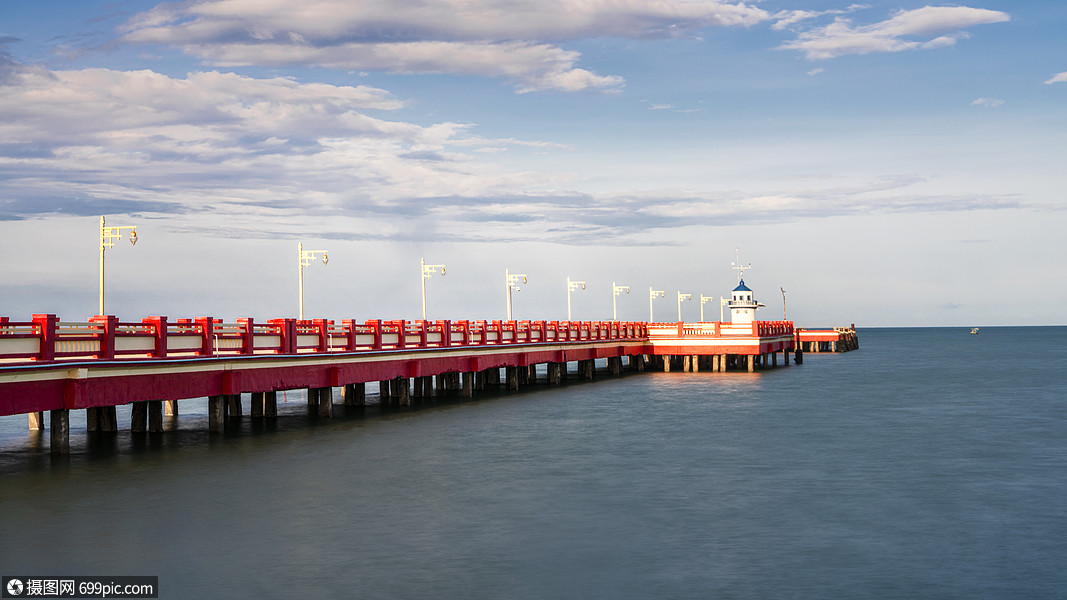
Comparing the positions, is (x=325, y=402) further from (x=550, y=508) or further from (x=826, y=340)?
(x=826, y=340)

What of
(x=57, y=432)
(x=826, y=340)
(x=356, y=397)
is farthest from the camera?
(x=826, y=340)

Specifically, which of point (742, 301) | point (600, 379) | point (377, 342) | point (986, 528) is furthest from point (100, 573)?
point (742, 301)

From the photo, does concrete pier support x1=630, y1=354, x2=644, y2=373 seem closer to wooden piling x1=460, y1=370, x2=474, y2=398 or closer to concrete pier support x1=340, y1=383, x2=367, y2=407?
wooden piling x1=460, y1=370, x2=474, y2=398

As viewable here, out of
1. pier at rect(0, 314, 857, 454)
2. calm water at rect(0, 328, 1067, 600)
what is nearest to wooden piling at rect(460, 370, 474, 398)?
pier at rect(0, 314, 857, 454)

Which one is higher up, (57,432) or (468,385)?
(57,432)

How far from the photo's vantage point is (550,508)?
75.5 ft

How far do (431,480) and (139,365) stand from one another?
9.09 metres

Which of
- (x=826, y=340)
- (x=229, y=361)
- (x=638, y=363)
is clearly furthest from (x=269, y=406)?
(x=826, y=340)

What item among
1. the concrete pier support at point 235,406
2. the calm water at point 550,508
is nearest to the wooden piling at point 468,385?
the calm water at point 550,508

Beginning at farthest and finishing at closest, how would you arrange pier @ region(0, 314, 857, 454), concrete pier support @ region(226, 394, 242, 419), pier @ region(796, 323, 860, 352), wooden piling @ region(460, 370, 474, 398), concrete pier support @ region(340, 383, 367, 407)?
pier @ region(796, 323, 860, 352) < wooden piling @ region(460, 370, 474, 398) < concrete pier support @ region(340, 383, 367, 407) < concrete pier support @ region(226, 394, 242, 419) < pier @ region(0, 314, 857, 454)

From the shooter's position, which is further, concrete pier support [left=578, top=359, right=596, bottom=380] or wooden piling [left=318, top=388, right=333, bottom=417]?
concrete pier support [left=578, top=359, right=596, bottom=380]

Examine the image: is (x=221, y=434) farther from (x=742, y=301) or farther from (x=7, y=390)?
(x=742, y=301)

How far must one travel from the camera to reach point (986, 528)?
69.7 ft

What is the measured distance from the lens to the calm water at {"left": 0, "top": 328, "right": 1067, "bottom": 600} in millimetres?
17031
